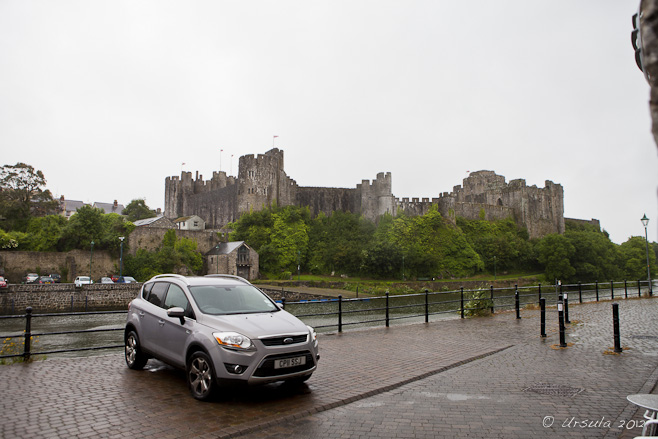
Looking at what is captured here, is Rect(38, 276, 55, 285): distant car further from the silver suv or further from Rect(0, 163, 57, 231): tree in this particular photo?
the silver suv

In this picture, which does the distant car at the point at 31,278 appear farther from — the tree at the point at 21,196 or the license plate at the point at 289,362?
the license plate at the point at 289,362

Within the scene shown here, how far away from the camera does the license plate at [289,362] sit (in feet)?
19.0

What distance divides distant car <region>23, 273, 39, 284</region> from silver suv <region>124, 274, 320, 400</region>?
3868 centimetres

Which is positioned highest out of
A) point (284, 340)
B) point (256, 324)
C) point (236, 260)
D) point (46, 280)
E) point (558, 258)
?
point (558, 258)

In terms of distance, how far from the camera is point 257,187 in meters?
56.6

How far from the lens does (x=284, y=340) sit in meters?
5.96

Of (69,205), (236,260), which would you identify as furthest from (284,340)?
(69,205)

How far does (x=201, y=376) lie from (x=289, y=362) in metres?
1.16

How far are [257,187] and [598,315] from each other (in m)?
45.9

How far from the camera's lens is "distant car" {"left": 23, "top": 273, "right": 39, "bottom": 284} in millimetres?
38938

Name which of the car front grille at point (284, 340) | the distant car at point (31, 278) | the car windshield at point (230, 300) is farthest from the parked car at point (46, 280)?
the car front grille at point (284, 340)

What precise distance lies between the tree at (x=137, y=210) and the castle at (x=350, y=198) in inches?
432

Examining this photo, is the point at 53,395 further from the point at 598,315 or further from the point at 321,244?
the point at 321,244

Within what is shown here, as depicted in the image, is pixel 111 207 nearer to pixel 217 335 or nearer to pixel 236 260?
pixel 236 260
